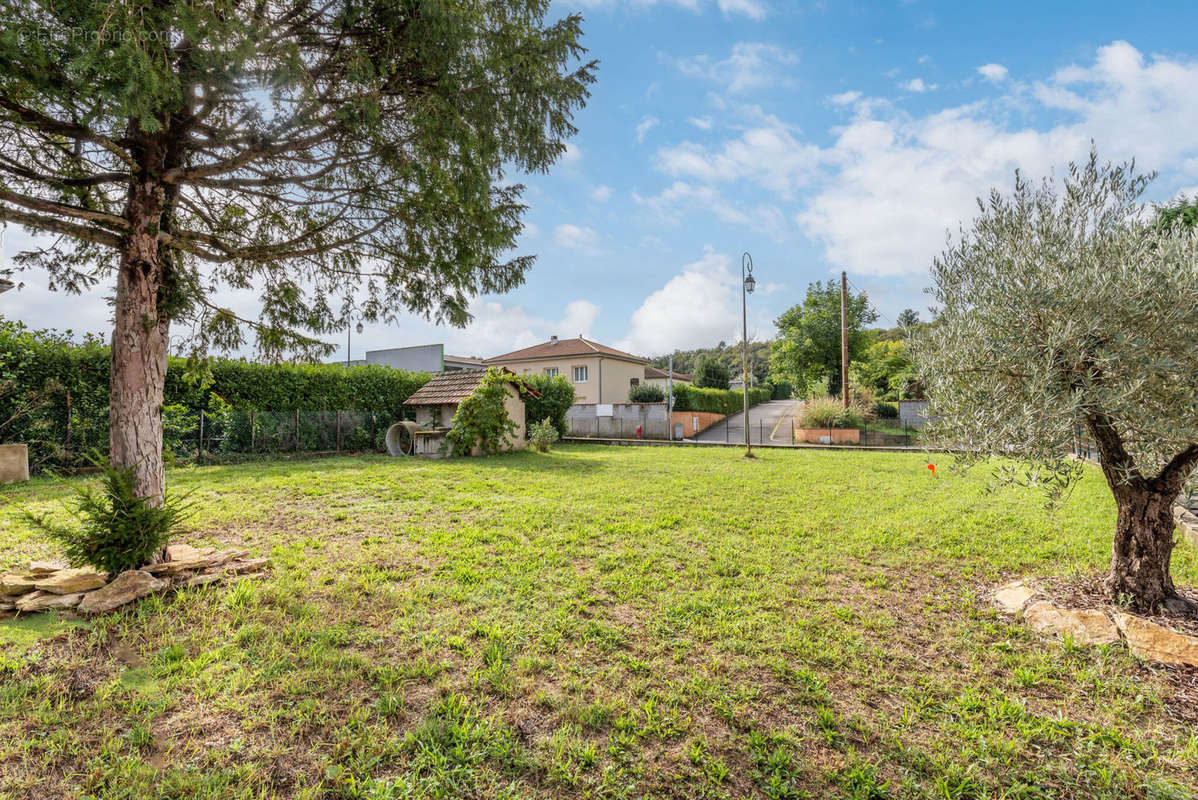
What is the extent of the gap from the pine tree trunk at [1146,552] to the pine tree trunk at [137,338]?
8.12 m

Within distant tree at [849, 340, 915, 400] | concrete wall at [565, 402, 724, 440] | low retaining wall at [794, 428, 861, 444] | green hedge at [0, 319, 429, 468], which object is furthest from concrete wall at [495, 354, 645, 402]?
green hedge at [0, 319, 429, 468]

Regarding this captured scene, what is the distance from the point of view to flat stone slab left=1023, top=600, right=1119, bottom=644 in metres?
3.57

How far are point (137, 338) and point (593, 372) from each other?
28.9 metres

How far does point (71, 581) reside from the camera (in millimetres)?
3834

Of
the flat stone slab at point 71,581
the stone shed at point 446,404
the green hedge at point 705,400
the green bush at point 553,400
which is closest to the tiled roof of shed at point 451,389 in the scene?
the stone shed at point 446,404

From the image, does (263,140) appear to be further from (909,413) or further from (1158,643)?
(909,413)

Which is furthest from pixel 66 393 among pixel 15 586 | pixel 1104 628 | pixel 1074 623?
pixel 1104 628

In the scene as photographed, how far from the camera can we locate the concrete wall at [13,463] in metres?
8.74

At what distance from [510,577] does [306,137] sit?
14.6 ft

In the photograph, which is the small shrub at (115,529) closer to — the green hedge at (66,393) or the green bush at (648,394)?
the green hedge at (66,393)

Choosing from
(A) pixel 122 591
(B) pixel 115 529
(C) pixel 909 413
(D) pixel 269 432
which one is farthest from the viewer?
(C) pixel 909 413

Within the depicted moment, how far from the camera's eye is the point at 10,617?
3566mm

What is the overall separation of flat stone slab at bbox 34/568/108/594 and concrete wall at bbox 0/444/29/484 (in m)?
7.87

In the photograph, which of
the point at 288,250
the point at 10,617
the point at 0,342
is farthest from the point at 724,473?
the point at 0,342
